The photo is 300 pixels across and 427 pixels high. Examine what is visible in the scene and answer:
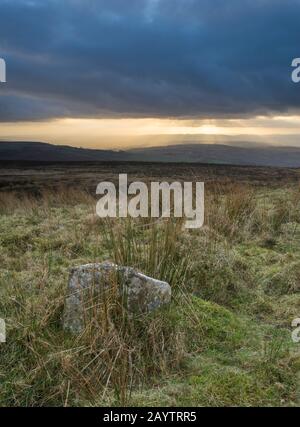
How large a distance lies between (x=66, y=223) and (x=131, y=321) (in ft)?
20.2

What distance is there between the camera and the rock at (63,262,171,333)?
418 centimetres

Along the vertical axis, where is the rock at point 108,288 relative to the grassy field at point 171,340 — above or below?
above

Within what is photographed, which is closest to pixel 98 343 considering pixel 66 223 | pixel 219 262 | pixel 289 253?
Result: pixel 219 262

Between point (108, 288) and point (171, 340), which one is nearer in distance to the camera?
point (171, 340)

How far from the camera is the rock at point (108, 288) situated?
418cm

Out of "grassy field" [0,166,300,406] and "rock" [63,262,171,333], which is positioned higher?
"rock" [63,262,171,333]

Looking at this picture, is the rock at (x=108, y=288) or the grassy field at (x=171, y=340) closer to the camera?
the grassy field at (x=171, y=340)

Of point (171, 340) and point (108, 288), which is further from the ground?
point (108, 288)

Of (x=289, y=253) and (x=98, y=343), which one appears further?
(x=289, y=253)

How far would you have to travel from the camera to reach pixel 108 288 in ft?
13.9

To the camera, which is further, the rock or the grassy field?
the rock

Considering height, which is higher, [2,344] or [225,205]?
[225,205]
